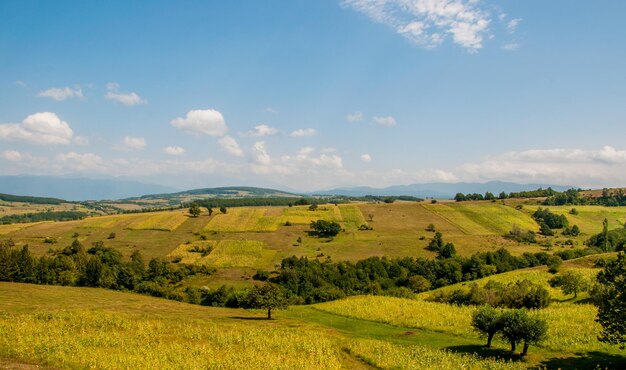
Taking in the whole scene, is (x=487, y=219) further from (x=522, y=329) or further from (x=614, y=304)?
(x=614, y=304)

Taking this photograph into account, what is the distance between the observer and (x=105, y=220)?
186 m

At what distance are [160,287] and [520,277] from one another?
9269cm

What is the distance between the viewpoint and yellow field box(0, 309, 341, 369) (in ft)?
130

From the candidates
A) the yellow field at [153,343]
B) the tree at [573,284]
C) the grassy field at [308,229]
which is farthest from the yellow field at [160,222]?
the tree at [573,284]

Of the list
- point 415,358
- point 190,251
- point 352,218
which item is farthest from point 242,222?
point 415,358

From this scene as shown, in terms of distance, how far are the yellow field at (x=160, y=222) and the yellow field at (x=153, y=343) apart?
4348 inches

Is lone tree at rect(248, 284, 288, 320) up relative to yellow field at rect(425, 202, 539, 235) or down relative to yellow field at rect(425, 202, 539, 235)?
down

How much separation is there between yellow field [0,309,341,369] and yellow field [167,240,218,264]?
214 ft

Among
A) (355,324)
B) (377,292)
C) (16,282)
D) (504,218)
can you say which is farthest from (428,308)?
(504,218)

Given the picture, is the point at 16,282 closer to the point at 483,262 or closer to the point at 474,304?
the point at 474,304

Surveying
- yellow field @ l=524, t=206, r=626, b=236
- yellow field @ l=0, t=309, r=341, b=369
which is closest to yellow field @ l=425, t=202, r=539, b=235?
yellow field @ l=524, t=206, r=626, b=236

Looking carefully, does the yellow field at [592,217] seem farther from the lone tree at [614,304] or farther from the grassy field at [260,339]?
the lone tree at [614,304]

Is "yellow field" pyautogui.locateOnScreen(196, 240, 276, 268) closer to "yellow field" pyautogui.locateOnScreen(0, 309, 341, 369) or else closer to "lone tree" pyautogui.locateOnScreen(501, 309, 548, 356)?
"yellow field" pyautogui.locateOnScreen(0, 309, 341, 369)

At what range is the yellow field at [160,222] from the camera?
16862 centimetres
